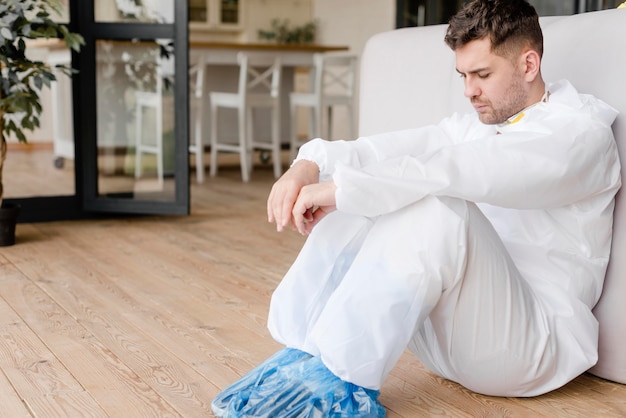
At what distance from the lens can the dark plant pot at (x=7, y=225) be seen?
3639 millimetres

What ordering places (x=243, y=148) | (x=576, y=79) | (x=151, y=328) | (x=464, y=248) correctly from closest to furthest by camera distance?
(x=464, y=248) → (x=576, y=79) → (x=151, y=328) → (x=243, y=148)

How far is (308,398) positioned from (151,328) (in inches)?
37.4

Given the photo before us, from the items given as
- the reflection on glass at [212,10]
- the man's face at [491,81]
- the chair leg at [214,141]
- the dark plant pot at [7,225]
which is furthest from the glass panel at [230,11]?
the man's face at [491,81]

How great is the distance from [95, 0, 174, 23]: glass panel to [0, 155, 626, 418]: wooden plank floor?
1.02 meters

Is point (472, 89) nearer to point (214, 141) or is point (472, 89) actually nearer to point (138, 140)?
point (138, 140)

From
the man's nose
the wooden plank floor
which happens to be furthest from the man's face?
the wooden plank floor

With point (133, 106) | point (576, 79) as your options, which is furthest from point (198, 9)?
point (576, 79)

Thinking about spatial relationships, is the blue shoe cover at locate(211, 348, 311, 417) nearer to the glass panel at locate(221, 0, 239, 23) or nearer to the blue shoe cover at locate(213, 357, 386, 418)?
the blue shoe cover at locate(213, 357, 386, 418)

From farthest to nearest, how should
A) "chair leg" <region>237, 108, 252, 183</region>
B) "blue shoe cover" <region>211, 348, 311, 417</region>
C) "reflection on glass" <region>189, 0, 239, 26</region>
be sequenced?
"reflection on glass" <region>189, 0, 239, 26</region>, "chair leg" <region>237, 108, 252, 183</region>, "blue shoe cover" <region>211, 348, 311, 417</region>

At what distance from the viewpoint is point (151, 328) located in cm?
243

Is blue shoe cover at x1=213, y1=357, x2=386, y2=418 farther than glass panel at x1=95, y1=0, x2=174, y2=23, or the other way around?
glass panel at x1=95, y1=0, x2=174, y2=23

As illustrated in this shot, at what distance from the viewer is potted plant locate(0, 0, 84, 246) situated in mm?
3432

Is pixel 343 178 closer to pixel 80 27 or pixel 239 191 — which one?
pixel 80 27

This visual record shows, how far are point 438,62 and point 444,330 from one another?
986mm
